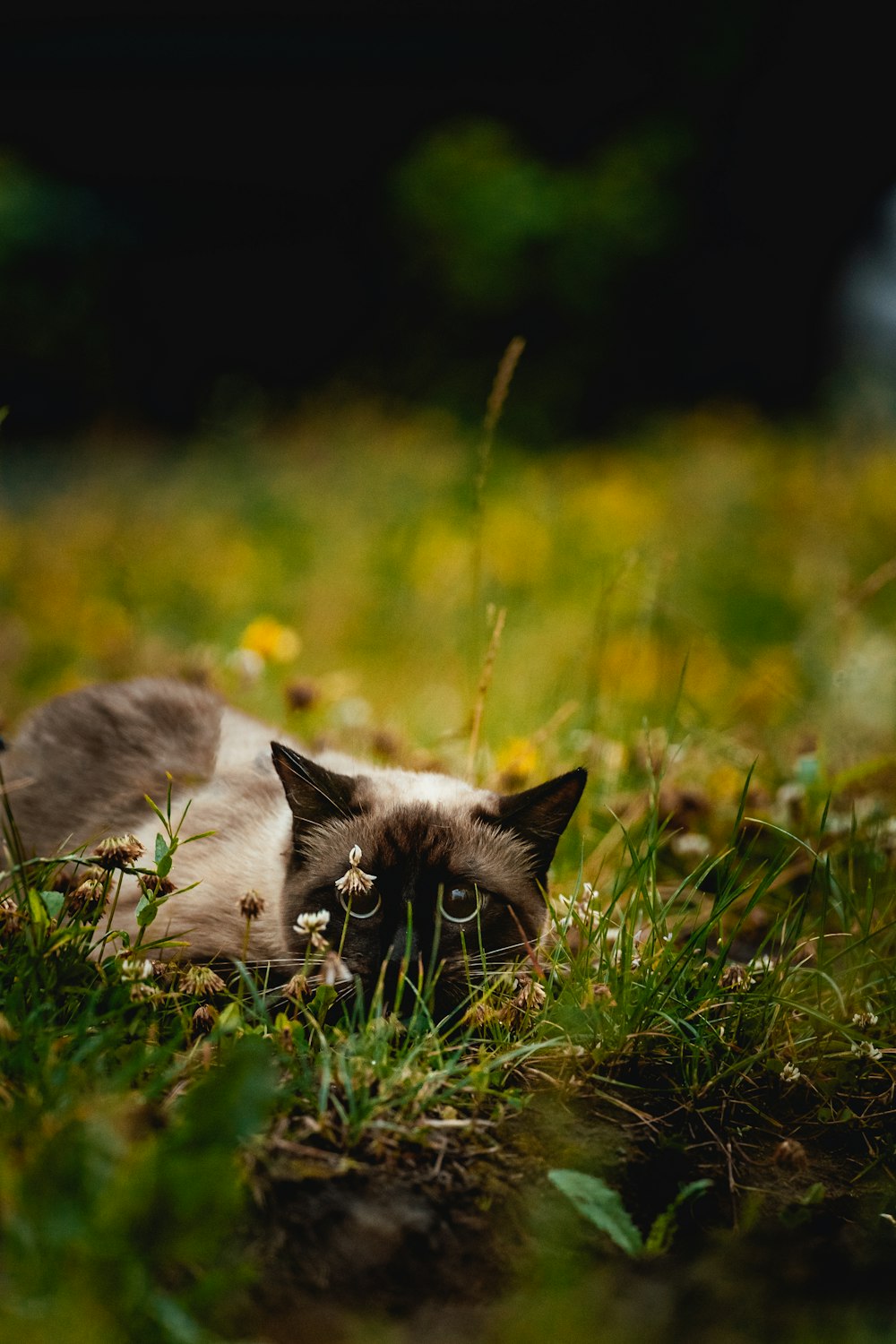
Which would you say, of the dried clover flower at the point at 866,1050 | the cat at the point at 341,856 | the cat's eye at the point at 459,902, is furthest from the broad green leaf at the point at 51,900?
the dried clover flower at the point at 866,1050

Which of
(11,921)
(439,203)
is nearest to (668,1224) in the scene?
(11,921)

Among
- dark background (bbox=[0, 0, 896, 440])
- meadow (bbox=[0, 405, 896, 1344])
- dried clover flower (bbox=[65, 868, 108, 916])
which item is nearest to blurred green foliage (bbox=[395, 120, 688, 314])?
dark background (bbox=[0, 0, 896, 440])

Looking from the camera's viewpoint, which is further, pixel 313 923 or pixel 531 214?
pixel 531 214

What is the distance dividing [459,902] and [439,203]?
823cm

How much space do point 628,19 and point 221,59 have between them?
363cm

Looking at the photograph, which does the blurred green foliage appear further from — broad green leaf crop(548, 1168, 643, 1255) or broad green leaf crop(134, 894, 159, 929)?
broad green leaf crop(548, 1168, 643, 1255)

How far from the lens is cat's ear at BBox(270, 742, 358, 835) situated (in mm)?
2041

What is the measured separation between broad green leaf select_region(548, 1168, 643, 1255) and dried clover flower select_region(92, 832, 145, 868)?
0.85 metres

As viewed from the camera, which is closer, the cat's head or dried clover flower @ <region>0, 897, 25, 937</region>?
dried clover flower @ <region>0, 897, 25, 937</region>

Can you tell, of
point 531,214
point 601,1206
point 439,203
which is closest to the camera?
point 601,1206

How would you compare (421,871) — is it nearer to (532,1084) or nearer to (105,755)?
(532,1084)

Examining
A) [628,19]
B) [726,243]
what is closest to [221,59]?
[628,19]

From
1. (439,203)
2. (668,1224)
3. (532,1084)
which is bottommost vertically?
(668,1224)

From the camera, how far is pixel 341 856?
6.72 feet
